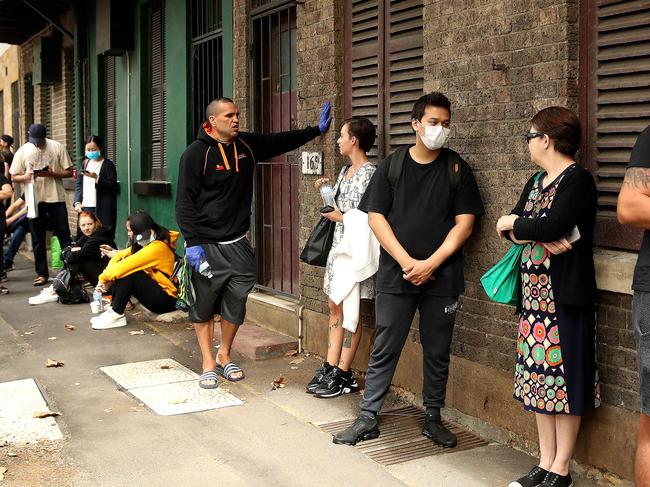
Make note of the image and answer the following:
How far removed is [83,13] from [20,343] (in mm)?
7535

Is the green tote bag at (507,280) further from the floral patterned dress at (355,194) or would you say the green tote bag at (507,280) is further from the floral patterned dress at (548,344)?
the floral patterned dress at (355,194)

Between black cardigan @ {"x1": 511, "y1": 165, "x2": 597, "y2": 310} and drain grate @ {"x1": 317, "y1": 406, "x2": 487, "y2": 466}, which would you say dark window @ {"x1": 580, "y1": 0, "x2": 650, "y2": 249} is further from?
drain grate @ {"x1": 317, "y1": 406, "x2": 487, "y2": 466}

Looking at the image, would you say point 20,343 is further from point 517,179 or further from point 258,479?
point 517,179

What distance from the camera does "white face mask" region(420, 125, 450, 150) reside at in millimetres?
4723

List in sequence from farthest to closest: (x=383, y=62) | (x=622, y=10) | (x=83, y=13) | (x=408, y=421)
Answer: (x=83, y=13), (x=383, y=62), (x=408, y=421), (x=622, y=10)

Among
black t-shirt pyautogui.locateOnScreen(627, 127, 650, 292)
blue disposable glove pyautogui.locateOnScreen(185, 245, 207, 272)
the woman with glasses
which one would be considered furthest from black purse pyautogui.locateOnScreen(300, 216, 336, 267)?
black t-shirt pyautogui.locateOnScreen(627, 127, 650, 292)

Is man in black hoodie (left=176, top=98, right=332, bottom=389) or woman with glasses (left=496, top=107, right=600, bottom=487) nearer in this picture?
woman with glasses (left=496, top=107, right=600, bottom=487)

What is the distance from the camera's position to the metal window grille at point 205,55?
9.06m

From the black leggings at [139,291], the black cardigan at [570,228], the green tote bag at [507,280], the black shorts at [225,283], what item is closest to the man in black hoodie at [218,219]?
the black shorts at [225,283]

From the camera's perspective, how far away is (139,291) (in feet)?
27.5

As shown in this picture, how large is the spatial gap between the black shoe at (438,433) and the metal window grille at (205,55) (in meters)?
5.10

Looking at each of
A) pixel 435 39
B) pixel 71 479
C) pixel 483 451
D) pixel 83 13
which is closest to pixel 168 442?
pixel 71 479

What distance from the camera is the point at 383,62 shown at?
6039mm

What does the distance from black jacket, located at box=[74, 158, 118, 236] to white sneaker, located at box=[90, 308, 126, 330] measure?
8.60 feet
